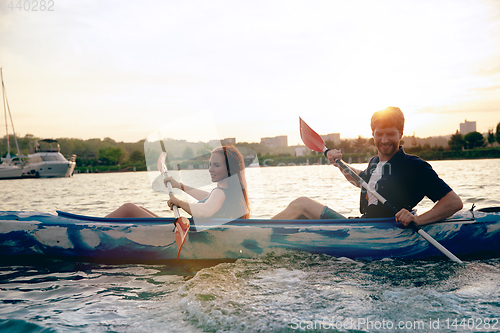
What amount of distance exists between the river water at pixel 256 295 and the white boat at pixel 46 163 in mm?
39435

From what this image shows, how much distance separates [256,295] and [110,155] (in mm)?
108451

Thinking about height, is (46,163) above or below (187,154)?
above

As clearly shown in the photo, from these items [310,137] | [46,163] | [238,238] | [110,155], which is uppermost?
[110,155]

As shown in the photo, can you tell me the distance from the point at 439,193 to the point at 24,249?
4357 mm

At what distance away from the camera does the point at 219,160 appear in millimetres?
2982

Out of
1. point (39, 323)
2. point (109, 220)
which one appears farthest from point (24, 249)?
point (39, 323)

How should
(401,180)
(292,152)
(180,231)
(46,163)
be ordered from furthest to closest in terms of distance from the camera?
(292,152) → (46,163) → (180,231) → (401,180)

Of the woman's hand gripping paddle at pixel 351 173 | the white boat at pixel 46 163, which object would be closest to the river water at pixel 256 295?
the woman's hand gripping paddle at pixel 351 173

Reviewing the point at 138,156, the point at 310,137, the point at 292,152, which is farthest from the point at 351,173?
the point at 292,152

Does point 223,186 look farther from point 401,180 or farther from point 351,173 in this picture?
point 401,180

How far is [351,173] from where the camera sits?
10.8 feet

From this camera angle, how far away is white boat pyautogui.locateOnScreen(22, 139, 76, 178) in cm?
3691

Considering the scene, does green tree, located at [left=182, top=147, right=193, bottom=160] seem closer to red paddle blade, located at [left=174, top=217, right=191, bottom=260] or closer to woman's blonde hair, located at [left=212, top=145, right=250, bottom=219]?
woman's blonde hair, located at [left=212, top=145, right=250, bottom=219]

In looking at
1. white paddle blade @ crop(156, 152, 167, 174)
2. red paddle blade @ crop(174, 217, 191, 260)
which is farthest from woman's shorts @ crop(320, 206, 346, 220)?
white paddle blade @ crop(156, 152, 167, 174)
